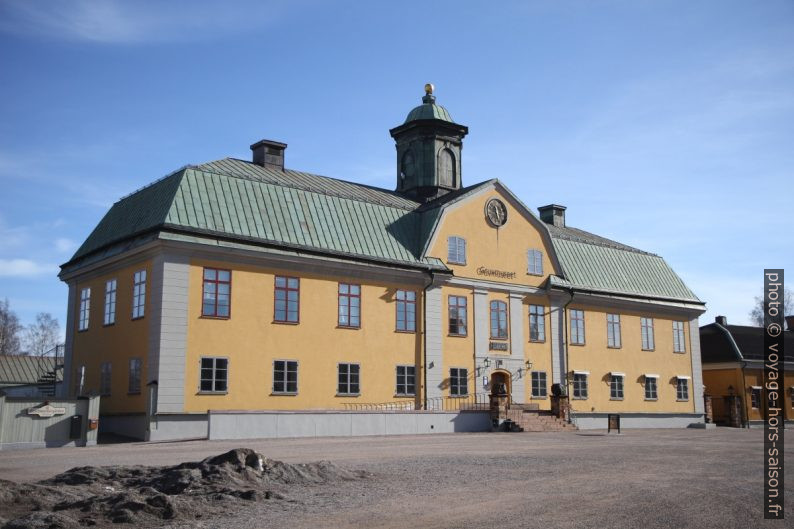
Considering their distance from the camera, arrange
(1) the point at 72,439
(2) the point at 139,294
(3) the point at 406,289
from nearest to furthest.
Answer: (1) the point at 72,439, (2) the point at 139,294, (3) the point at 406,289

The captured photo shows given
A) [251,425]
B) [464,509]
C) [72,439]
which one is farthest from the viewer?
[251,425]

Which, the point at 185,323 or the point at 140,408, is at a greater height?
the point at 185,323

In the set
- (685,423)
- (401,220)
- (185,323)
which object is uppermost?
(401,220)

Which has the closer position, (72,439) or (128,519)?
(128,519)

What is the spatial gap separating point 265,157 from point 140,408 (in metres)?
13.7

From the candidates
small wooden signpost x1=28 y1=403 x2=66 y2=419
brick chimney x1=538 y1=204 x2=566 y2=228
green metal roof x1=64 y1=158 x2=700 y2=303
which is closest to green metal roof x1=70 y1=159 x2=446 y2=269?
green metal roof x1=64 y1=158 x2=700 y2=303

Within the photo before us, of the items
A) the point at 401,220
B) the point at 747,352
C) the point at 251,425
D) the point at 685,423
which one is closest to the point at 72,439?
the point at 251,425

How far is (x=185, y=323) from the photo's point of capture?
95.2 ft

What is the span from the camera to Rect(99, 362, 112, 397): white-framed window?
3164 centimetres

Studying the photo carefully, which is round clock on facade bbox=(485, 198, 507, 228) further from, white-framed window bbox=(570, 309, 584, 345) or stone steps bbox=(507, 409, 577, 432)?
stone steps bbox=(507, 409, 577, 432)

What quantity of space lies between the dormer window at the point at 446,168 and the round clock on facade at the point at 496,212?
5.23 m

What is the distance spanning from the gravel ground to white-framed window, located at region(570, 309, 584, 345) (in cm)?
1601

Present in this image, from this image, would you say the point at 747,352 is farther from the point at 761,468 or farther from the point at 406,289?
the point at 761,468

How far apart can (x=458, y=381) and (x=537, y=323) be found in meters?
6.19
